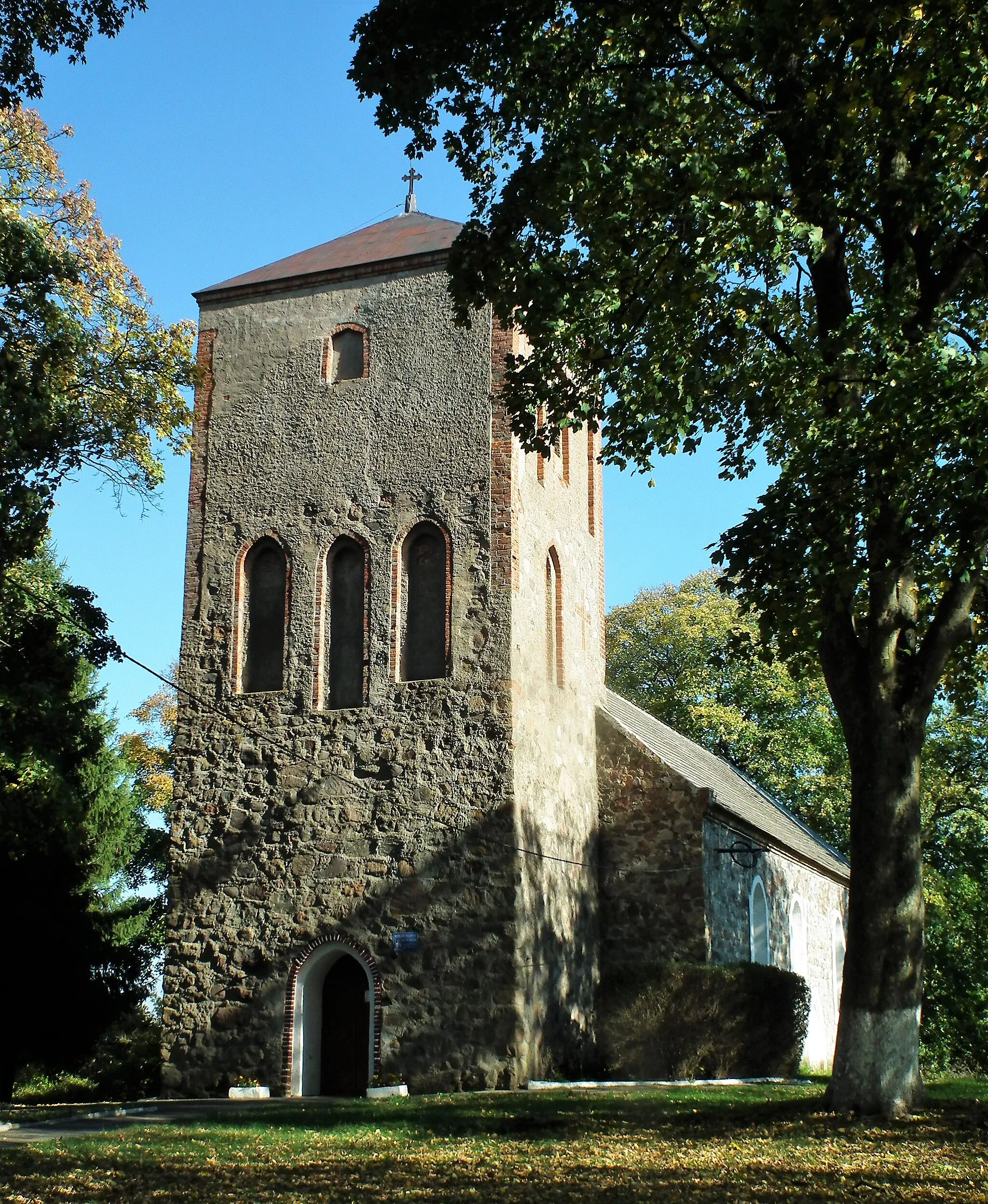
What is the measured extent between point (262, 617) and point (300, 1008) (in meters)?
5.45

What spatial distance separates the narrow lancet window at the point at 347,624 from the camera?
58.4 ft

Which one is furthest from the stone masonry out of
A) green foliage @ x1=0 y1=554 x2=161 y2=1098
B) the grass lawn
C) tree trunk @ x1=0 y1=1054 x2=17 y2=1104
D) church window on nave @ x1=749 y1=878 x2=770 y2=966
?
tree trunk @ x1=0 y1=1054 x2=17 y2=1104

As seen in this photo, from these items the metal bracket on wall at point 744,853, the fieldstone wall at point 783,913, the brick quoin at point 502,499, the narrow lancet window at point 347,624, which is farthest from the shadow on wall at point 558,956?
the brick quoin at point 502,499

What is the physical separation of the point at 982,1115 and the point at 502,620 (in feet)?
28.3

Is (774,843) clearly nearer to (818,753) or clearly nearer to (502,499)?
(502,499)

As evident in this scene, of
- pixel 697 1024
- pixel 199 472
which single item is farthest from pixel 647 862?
pixel 199 472

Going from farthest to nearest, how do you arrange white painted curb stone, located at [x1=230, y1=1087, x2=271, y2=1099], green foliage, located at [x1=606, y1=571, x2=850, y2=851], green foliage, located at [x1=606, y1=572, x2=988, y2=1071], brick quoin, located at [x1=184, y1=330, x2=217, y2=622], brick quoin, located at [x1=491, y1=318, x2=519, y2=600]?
green foliage, located at [x1=606, y1=571, x2=850, y2=851]
green foliage, located at [x1=606, y1=572, x2=988, y2=1071]
brick quoin, located at [x1=184, y1=330, x2=217, y2=622]
brick quoin, located at [x1=491, y1=318, x2=519, y2=600]
white painted curb stone, located at [x1=230, y1=1087, x2=271, y2=1099]

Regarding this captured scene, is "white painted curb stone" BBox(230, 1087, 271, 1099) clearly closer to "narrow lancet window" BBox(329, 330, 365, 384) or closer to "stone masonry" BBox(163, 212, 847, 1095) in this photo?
"stone masonry" BBox(163, 212, 847, 1095)

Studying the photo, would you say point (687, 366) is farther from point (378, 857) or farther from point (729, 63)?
point (378, 857)

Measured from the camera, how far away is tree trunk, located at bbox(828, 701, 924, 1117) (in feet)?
34.9

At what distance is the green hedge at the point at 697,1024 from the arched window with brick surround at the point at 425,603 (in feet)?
17.6

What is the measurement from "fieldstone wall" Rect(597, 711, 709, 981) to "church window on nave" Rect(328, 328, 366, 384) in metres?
6.96

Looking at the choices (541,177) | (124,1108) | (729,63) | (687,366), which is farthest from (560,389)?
(124,1108)

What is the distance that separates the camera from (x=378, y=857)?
55.2 ft
